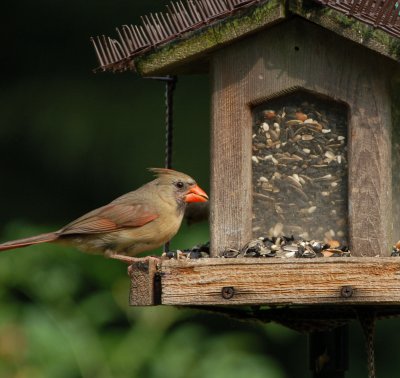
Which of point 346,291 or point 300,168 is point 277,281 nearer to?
point 346,291

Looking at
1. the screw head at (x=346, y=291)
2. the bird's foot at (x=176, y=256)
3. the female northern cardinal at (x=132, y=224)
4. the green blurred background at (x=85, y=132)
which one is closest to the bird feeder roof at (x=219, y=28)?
the female northern cardinal at (x=132, y=224)

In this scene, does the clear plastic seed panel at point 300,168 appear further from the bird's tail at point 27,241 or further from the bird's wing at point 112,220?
the bird's tail at point 27,241

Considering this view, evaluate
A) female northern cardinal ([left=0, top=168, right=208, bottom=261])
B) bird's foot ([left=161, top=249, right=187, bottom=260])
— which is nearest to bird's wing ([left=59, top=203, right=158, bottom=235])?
female northern cardinal ([left=0, top=168, right=208, bottom=261])

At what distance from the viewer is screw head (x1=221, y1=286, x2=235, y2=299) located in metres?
4.36

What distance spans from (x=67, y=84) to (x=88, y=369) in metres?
3.67

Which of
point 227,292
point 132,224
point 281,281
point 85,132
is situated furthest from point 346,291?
point 85,132

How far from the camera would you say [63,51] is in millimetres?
8992

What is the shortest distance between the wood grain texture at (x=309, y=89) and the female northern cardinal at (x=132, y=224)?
1.64ft

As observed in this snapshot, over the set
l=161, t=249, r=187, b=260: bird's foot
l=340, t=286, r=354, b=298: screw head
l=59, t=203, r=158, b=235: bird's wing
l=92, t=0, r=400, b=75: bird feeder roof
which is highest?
l=92, t=0, r=400, b=75: bird feeder roof

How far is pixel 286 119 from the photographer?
4727 millimetres

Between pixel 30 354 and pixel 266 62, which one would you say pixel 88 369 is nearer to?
pixel 30 354

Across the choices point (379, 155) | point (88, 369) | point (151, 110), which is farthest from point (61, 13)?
point (379, 155)

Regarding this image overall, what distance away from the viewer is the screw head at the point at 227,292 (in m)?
4.36

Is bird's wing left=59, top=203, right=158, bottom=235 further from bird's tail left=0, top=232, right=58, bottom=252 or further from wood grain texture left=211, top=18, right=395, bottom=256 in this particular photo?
wood grain texture left=211, top=18, right=395, bottom=256
